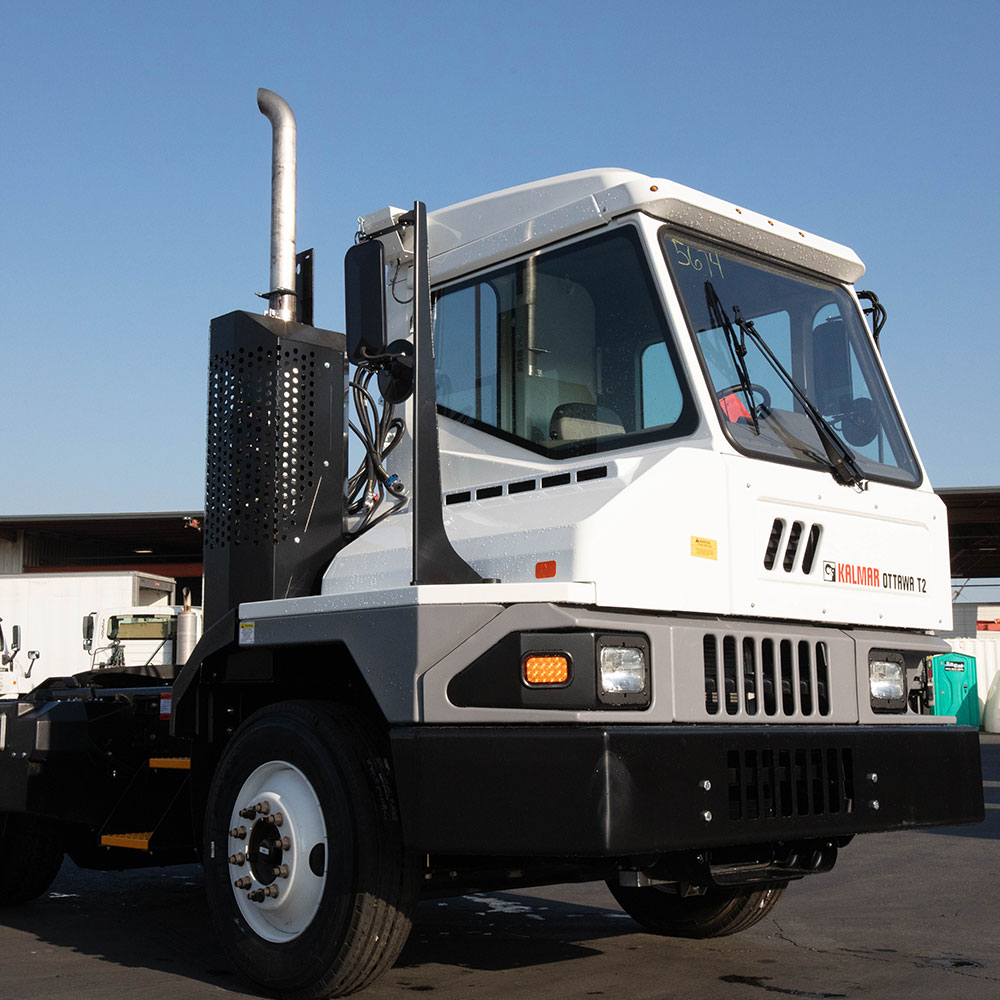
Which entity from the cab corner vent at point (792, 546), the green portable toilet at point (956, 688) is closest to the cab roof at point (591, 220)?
the cab corner vent at point (792, 546)

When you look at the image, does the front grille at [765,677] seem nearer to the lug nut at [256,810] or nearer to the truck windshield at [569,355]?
the truck windshield at [569,355]

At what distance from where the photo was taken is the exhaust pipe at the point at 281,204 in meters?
5.49

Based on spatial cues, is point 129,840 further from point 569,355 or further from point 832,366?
point 832,366

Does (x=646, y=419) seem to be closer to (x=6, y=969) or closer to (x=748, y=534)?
(x=748, y=534)

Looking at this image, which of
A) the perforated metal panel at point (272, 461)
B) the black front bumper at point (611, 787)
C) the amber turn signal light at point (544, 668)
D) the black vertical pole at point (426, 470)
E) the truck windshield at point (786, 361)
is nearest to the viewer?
the black front bumper at point (611, 787)

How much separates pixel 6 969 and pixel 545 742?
2853 millimetres

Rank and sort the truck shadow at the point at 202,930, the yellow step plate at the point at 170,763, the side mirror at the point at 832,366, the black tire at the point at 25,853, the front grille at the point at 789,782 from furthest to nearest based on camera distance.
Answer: the black tire at the point at 25,853, the yellow step plate at the point at 170,763, the truck shadow at the point at 202,930, the side mirror at the point at 832,366, the front grille at the point at 789,782

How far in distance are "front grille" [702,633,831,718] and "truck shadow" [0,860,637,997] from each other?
1769 mm

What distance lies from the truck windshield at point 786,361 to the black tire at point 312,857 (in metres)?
1.78

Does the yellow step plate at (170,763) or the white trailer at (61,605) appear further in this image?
the white trailer at (61,605)

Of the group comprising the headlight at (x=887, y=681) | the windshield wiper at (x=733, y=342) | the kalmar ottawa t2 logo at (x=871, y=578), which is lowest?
the headlight at (x=887, y=681)

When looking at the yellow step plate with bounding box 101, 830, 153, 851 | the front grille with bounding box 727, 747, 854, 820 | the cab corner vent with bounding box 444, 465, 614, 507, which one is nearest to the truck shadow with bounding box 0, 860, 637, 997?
the yellow step plate with bounding box 101, 830, 153, 851

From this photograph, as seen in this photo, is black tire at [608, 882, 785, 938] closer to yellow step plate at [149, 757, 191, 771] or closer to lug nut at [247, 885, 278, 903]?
lug nut at [247, 885, 278, 903]

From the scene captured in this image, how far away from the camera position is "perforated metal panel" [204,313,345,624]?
5.16 meters
